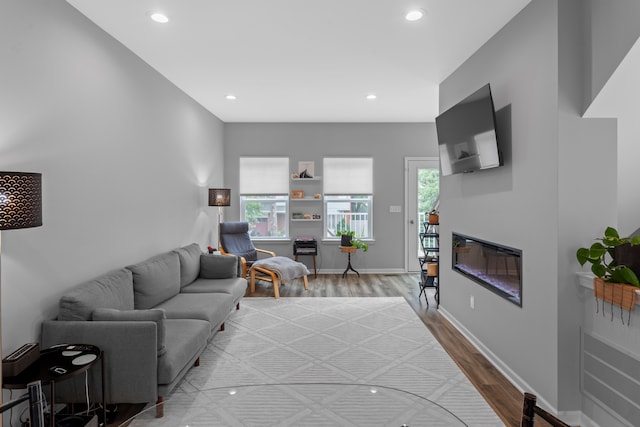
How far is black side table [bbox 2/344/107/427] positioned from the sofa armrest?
5 centimetres

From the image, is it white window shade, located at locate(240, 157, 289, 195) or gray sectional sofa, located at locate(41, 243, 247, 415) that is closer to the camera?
gray sectional sofa, located at locate(41, 243, 247, 415)

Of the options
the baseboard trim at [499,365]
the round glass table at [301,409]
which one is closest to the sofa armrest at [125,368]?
the round glass table at [301,409]

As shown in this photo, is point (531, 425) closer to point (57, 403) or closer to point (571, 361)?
point (571, 361)

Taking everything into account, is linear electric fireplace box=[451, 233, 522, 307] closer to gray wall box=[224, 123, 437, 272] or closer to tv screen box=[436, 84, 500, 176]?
tv screen box=[436, 84, 500, 176]

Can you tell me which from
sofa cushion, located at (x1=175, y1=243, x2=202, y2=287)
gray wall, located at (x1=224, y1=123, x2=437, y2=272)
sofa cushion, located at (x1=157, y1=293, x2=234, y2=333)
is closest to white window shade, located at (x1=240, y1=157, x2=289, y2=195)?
gray wall, located at (x1=224, y1=123, x2=437, y2=272)

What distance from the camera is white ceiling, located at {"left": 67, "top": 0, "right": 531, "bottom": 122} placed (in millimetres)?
2773

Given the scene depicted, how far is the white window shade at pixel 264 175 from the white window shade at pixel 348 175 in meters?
0.73

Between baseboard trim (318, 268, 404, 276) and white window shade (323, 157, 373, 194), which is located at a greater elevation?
white window shade (323, 157, 373, 194)

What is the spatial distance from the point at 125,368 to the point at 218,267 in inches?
89.8

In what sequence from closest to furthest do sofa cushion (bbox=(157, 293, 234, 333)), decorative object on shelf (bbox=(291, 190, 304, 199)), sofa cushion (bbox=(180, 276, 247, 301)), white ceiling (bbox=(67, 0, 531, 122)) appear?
white ceiling (bbox=(67, 0, 531, 122))
sofa cushion (bbox=(157, 293, 234, 333))
sofa cushion (bbox=(180, 276, 247, 301))
decorative object on shelf (bbox=(291, 190, 304, 199))

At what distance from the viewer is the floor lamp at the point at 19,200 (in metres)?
1.72

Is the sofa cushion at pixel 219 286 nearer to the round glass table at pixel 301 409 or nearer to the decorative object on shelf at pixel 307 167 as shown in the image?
the round glass table at pixel 301 409

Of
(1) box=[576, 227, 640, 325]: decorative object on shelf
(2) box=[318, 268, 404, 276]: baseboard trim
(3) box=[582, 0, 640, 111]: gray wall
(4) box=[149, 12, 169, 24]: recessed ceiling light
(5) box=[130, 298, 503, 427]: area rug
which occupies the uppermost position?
(4) box=[149, 12, 169, 24]: recessed ceiling light

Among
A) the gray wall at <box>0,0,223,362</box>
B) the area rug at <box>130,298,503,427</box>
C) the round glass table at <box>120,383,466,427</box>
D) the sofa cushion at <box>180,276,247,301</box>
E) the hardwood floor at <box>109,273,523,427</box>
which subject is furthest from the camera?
the sofa cushion at <box>180,276,247,301</box>
